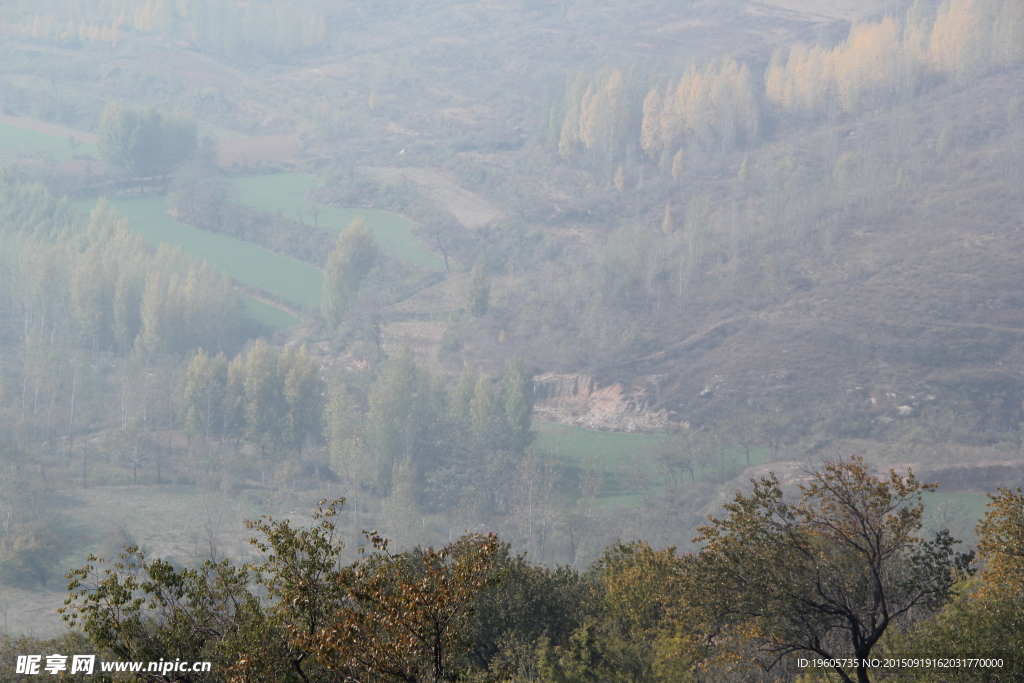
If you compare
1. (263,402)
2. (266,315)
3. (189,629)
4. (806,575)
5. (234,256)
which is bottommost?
(189,629)

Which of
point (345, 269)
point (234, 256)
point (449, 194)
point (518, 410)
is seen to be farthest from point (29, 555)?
point (449, 194)

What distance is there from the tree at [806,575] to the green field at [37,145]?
A: 167653 mm

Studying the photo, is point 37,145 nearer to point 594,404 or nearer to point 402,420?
point 402,420

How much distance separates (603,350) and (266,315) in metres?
47.1

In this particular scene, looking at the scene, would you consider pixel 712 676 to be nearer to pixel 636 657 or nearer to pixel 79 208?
pixel 636 657

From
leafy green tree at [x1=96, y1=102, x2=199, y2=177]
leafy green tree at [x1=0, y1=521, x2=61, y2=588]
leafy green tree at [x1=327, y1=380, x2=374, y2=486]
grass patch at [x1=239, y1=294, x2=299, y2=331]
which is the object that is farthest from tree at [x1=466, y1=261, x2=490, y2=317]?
leafy green tree at [x1=96, y1=102, x2=199, y2=177]

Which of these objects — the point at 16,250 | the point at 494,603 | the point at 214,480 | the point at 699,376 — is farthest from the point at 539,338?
the point at 494,603

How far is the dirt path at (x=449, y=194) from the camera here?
154125mm

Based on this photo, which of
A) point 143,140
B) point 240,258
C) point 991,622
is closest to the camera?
point 991,622

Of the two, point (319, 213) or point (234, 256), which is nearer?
point (234, 256)

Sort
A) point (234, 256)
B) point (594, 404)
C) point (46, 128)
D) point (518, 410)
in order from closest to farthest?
point (518, 410) < point (594, 404) < point (234, 256) < point (46, 128)

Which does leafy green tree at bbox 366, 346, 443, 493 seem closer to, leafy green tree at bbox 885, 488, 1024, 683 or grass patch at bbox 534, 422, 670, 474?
grass patch at bbox 534, 422, 670, 474

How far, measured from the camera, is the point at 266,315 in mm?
127812

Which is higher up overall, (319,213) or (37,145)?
(37,145)
